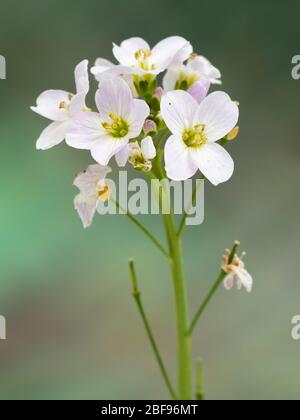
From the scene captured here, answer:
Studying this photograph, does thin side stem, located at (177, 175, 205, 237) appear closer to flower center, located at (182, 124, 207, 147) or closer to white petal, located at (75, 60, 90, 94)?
flower center, located at (182, 124, 207, 147)

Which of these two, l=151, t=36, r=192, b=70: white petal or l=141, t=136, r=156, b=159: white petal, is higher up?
l=151, t=36, r=192, b=70: white petal

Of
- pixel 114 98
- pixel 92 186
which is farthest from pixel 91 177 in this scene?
pixel 114 98

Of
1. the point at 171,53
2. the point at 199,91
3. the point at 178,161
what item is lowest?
the point at 178,161

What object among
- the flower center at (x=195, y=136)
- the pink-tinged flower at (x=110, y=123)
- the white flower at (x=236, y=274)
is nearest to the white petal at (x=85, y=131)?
the pink-tinged flower at (x=110, y=123)

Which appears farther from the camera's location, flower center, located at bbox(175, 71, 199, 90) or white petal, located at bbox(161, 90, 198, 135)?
flower center, located at bbox(175, 71, 199, 90)

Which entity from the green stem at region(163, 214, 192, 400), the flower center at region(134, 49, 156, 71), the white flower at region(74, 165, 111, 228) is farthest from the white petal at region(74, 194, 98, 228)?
the flower center at region(134, 49, 156, 71)

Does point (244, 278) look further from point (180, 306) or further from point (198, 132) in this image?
point (198, 132)
